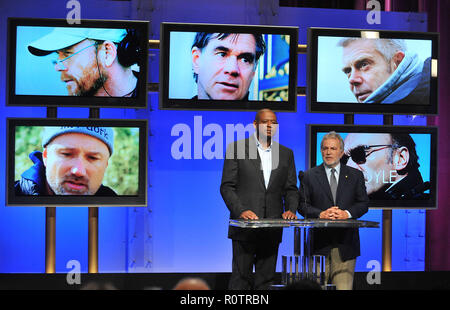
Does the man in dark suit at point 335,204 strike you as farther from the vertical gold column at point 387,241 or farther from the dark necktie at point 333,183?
the vertical gold column at point 387,241

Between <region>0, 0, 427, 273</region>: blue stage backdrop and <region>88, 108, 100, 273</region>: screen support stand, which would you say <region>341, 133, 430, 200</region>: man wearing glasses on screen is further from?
<region>88, 108, 100, 273</region>: screen support stand

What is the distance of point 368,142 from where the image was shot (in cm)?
611

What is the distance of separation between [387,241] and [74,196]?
3.11m

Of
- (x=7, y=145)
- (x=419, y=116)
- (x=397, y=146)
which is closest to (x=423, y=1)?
(x=419, y=116)

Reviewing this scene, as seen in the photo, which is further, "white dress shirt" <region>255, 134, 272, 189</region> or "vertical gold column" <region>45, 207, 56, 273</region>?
"vertical gold column" <region>45, 207, 56, 273</region>

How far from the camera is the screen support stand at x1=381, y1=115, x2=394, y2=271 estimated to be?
6242 millimetres

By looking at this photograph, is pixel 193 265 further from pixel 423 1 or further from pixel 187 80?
pixel 423 1

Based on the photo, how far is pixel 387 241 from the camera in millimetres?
6242

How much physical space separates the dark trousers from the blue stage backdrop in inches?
79.8

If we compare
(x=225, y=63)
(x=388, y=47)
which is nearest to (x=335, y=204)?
(x=225, y=63)
